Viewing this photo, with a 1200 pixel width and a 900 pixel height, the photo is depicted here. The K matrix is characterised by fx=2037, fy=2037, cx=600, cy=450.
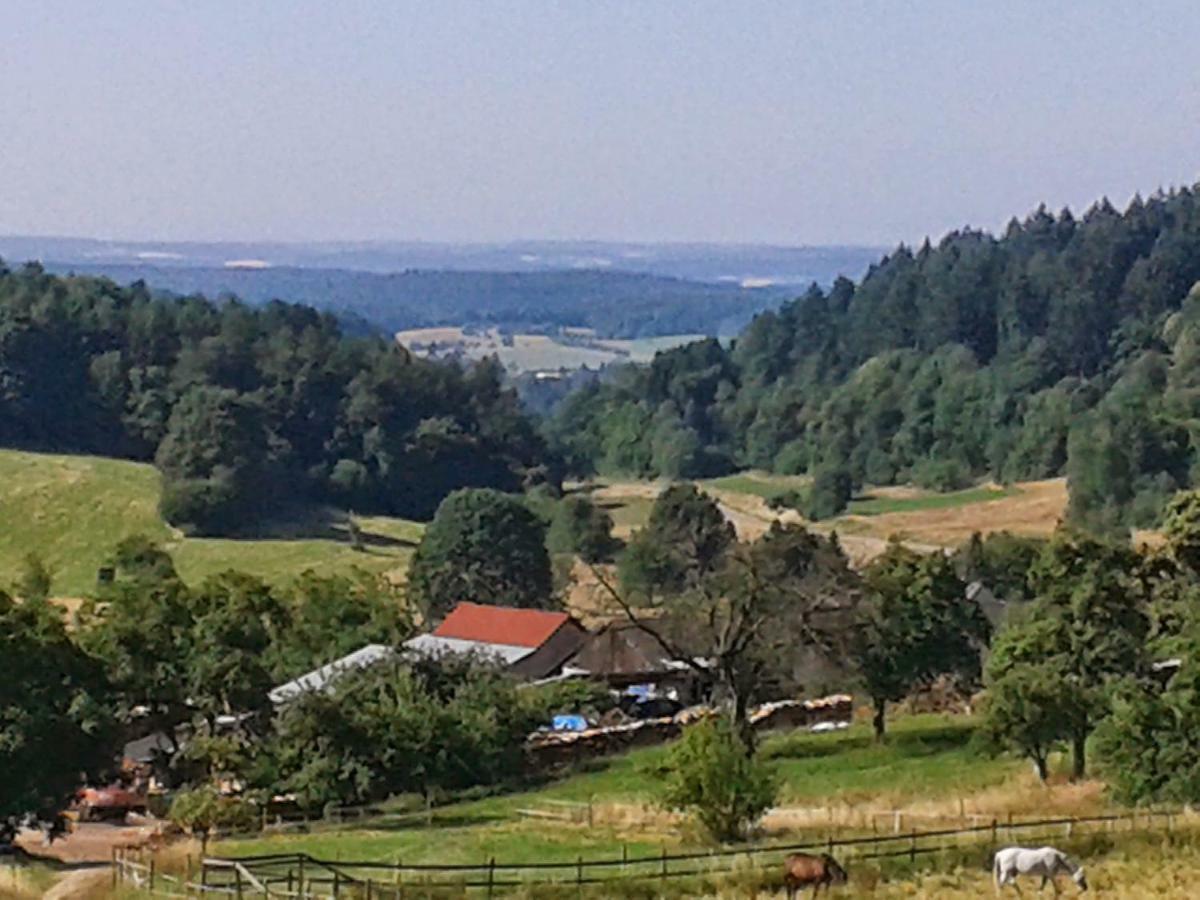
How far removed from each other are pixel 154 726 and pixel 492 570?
110ft

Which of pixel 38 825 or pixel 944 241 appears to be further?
pixel 944 241

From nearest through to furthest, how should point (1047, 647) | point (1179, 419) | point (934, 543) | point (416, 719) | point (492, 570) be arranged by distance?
point (1047, 647), point (416, 719), point (492, 570), point (934, 543), point (1179, 419)

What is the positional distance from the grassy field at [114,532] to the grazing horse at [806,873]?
5562cm

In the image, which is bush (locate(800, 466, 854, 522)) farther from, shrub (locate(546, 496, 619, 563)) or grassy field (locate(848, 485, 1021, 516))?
shrub (locate(546, 496, 619, 563))

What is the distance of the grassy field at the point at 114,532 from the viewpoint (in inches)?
3214

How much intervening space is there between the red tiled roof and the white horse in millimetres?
33099

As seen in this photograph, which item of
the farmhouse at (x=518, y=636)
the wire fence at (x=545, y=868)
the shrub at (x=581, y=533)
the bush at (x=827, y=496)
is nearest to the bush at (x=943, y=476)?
the bush at (x=827, y=496)

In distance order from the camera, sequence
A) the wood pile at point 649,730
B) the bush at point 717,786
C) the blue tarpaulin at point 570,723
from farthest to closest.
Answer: the blue tarpaulin at point 570,723 < the wood pile at point 649,730 < the bush at point 717,786

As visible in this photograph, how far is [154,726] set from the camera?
3828 cm

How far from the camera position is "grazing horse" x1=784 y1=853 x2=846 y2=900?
2248 centimetres

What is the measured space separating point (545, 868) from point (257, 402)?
8136 centimetres

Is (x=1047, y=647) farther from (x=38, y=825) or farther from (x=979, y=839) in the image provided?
(x=38, y=825)

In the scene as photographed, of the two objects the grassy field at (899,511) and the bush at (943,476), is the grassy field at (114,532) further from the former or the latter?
the bush at (943,476)

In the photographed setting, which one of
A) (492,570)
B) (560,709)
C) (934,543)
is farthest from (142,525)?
(560,709)
